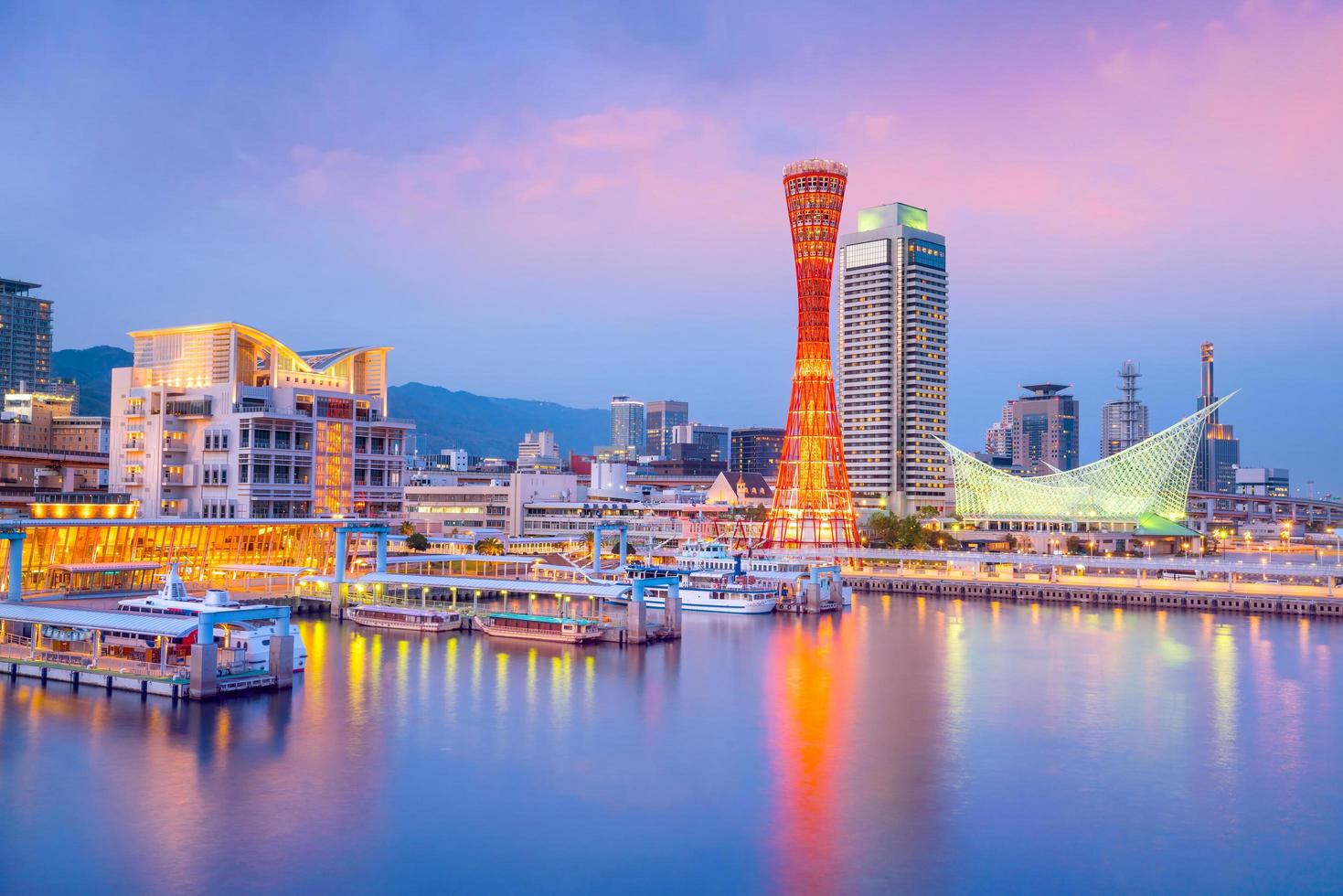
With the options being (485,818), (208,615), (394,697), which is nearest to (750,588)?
(394,697)

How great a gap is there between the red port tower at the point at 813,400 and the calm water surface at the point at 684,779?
30.4 m

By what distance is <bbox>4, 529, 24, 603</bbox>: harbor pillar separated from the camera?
104 feet

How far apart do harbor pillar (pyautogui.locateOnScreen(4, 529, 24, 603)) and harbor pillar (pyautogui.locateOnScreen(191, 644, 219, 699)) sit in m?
11.2

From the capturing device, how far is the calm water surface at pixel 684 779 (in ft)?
50.5

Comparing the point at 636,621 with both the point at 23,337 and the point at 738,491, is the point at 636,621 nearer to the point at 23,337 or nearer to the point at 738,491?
the point at 738,491

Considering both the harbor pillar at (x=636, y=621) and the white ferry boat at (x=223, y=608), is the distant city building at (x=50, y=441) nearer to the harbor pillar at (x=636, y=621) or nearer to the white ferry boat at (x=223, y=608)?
the white ferry boat at (x=223, y=608)

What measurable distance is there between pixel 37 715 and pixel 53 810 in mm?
6311

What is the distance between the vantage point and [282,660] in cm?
2523

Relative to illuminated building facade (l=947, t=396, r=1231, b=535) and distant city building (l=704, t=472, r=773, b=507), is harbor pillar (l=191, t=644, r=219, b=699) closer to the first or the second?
illuminated building facade (l=947, t=396, r=1231, b=535)

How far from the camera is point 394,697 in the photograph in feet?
82.6

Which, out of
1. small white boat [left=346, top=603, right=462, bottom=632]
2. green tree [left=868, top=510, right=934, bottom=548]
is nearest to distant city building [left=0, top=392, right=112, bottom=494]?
small white boat [left=346, top=603, right=462, bottom=632]

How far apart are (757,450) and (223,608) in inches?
5815

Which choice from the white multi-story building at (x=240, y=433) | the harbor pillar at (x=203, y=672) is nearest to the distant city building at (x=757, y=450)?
the white multi-story building at (x=240, y=433)

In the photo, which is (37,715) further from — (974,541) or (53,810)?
(974,541)
